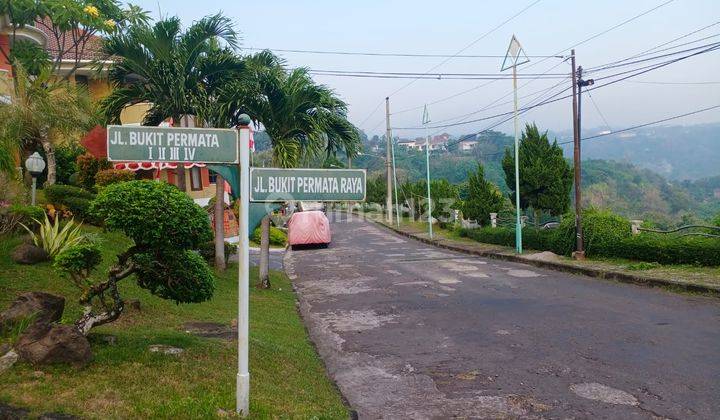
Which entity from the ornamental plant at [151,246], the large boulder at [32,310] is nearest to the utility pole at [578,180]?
the ornamental plant at [151,246]

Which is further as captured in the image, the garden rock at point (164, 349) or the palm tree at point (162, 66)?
the palm tree at point (162, 66)

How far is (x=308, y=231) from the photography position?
2664cm

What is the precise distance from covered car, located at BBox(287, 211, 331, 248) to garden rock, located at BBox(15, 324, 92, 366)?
70.9ft

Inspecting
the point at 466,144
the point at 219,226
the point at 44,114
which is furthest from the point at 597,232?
the point at 466,144

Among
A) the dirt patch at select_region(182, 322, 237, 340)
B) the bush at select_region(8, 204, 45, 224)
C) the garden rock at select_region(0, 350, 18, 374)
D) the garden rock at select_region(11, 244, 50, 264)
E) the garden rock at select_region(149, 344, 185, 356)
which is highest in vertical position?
the bush at select_region(8, 204, 45, 224)

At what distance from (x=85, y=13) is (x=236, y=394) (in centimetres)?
1554

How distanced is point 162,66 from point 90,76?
14040 millimetres

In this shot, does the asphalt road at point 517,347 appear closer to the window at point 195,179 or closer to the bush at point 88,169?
the bush at point 88,169

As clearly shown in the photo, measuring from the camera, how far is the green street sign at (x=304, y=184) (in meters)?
4.69

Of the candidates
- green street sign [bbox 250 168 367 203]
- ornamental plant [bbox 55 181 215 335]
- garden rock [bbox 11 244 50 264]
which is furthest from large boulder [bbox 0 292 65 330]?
garden rock [bbox 11 244 50 264]

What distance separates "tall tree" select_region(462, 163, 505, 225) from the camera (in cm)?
2978

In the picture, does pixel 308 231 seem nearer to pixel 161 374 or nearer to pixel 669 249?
pixel 669 249

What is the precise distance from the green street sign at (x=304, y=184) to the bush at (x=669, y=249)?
512 inches

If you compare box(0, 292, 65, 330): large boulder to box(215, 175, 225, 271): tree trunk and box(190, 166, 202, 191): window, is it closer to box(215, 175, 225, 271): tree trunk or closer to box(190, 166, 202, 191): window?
box(215, 175, 225, 271): tree trunk
